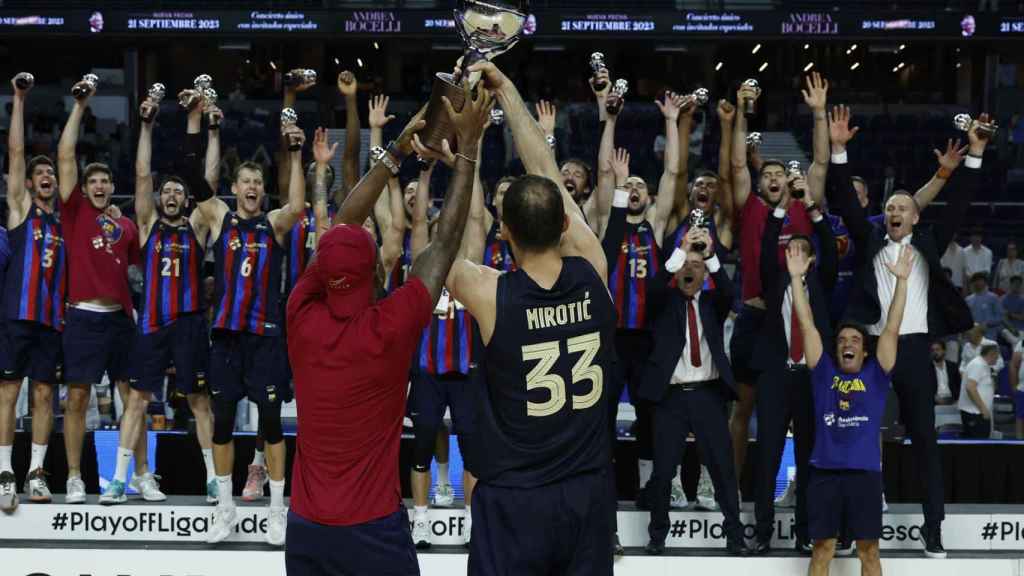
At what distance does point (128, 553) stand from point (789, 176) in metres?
4.55

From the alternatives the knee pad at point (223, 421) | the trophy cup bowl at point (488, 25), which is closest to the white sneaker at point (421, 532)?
the knee pad at point (223, 421)

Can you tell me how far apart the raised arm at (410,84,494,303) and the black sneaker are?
4.58m

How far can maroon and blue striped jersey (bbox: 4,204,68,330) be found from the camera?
28.3ft

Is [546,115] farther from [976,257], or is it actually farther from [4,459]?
[976,257]

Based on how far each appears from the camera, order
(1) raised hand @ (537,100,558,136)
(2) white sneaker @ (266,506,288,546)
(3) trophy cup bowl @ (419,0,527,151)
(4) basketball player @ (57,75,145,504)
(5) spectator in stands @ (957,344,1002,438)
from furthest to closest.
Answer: (5) spectator in stands @ (957,344,1002,438)
(4) basketball player @ (57,75,145,504)
(2) white sneaker @ (266,506,288,546)
(1) raised hand @ (537,100,558,136)
(3) trophy cup bowl @ (419,0,527,151)

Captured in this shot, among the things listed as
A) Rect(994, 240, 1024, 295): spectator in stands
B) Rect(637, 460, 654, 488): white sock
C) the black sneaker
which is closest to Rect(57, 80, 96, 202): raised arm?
Rect(637, 460, 654, 488): white sock

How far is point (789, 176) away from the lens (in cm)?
822

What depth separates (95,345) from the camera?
341 inches

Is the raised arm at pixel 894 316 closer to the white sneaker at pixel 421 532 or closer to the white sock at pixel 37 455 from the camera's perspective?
the white sneaker at pixel 421 532

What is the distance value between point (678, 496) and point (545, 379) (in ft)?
14.5

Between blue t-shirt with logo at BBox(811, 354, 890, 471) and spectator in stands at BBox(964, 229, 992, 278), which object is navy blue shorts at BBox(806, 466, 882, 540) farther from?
spectator in stands at BBox(964, 229, 992, 278)

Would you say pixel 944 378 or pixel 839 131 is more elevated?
pixel 839 131

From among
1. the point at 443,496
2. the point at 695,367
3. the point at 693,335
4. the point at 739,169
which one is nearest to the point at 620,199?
the point at 693,335

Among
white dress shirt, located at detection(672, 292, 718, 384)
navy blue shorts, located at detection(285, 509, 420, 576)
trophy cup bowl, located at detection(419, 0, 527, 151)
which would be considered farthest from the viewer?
white dress shirt, located at detection(672, 292, 718, 384)
